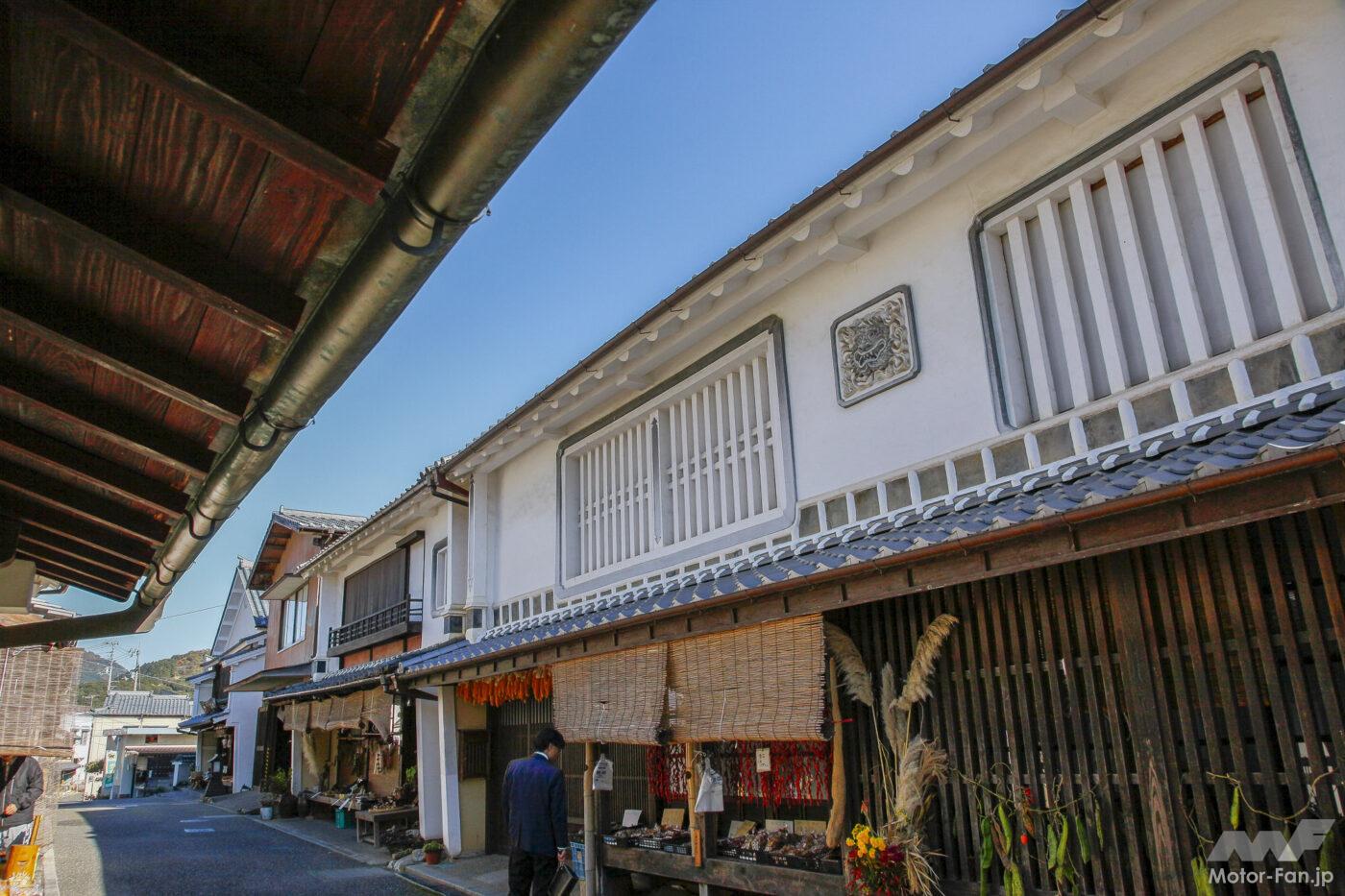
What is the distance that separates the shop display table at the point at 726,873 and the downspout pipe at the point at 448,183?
595 centimetres

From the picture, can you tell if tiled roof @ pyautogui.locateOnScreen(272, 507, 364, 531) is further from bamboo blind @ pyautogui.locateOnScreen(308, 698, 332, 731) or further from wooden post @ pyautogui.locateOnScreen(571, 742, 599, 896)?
wooden post @ pyautogui.locateOnScreen(571, 742, 599, 896)

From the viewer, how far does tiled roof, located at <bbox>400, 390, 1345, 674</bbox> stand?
4.29m

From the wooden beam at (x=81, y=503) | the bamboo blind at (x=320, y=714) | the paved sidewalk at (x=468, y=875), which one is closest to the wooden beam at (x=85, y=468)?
the wooden beam at (x=81, y=503)

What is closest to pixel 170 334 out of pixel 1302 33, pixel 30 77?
pixel 30 77

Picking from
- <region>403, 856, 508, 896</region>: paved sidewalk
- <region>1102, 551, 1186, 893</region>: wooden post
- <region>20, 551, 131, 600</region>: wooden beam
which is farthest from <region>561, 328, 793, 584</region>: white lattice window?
<region>20, 551, 131, 600</region>: wooden beam

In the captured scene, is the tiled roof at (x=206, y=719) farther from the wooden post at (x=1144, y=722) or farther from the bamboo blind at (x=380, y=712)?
the wooden post at (x=1144, y=722)

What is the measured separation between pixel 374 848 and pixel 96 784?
3857cm

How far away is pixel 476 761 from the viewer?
1473cm

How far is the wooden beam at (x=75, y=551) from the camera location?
18.4ft

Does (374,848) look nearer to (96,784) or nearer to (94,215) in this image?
(94,215)

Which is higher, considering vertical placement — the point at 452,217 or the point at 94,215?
the point at 94,215

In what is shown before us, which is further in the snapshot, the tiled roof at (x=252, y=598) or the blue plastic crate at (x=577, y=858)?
the tiled roof at (x=252, y=598)

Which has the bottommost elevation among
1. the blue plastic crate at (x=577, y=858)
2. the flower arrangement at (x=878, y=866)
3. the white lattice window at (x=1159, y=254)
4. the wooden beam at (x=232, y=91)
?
the blue plastic crate at (x=577, y=858)

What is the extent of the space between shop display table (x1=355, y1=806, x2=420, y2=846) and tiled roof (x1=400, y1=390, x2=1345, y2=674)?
970 cm
